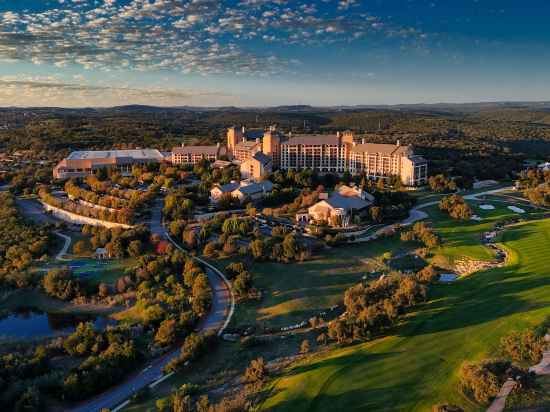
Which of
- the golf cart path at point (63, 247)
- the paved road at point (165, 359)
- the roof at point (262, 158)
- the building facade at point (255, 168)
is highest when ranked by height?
the roof at point (262, 158)

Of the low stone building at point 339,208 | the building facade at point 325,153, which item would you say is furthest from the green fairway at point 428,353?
the building facade at point 325,153

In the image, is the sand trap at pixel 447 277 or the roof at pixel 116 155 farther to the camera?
the roof at pixel 116 155

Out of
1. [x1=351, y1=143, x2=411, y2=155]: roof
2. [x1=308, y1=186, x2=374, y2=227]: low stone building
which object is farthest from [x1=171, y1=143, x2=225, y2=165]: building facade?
[x1=308, y1=186, x2=374, y2=227]: low stone building

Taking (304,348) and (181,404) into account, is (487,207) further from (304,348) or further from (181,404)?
(181,404)

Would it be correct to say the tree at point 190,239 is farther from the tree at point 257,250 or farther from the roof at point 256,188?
the roof at point 256,188

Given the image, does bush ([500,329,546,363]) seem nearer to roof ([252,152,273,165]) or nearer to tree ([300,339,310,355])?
tree ([300,339,310,355])

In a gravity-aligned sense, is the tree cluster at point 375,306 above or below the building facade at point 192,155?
below

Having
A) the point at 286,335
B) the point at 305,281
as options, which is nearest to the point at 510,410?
the point at 286,335

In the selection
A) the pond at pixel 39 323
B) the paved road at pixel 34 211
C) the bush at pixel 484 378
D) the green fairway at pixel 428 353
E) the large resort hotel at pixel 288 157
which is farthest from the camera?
the large resort hotel at pixel 288 157
